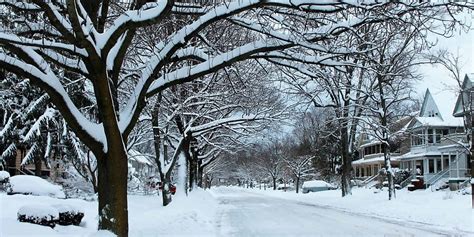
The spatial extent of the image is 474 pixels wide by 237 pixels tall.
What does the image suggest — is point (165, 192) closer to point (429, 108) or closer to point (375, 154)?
point (429, 108)

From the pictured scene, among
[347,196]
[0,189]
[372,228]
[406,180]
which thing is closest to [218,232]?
[372,228]

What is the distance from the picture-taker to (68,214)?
13.2 meters

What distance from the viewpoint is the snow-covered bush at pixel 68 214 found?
43.1 feet

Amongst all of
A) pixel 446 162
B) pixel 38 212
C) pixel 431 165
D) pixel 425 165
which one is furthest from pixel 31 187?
pixel 431 165

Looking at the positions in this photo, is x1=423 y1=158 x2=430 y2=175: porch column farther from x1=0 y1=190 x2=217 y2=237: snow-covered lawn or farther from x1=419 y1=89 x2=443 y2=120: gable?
x1=0 y1=190 x2=217 y2=237: snow-covered lawn

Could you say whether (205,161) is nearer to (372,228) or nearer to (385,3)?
(372,228)

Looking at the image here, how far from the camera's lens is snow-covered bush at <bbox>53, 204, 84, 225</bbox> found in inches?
517

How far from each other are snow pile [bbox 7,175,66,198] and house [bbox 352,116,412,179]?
45.8 meters

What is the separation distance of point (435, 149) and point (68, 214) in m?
43.7

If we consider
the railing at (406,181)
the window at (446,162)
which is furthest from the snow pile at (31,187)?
the window at (446,162)

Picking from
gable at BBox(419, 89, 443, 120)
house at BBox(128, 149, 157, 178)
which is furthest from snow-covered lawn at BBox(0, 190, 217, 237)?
gable at BBox(419, 89, 443, 120)

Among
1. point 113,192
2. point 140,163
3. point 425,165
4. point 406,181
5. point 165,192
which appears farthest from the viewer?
point 140,163

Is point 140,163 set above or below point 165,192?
above

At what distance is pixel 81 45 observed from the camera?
24.8 ft
